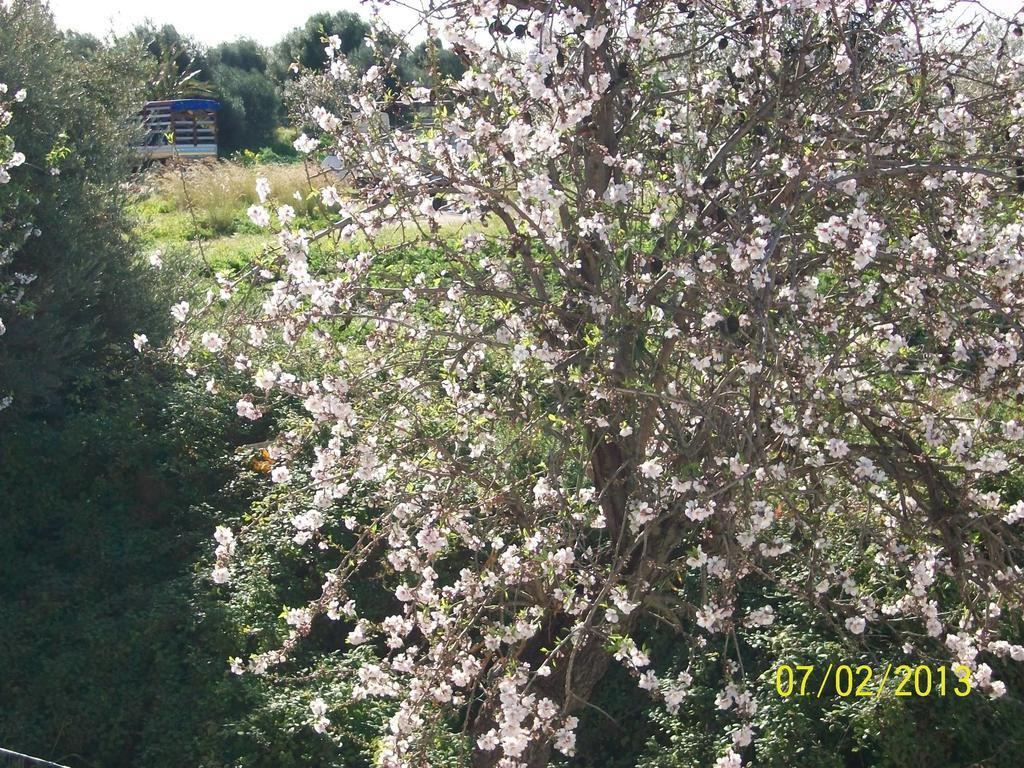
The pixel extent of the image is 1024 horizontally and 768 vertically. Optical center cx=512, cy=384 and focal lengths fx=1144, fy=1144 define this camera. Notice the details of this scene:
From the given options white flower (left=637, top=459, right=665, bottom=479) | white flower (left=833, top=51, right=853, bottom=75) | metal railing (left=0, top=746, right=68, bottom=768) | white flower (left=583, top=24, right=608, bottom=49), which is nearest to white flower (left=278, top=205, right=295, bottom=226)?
white flower (left=583, top=24, right=608, bottom=49)

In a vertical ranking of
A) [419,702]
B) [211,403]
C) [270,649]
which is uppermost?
[211,403]

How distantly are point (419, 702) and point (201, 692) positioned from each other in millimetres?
1936

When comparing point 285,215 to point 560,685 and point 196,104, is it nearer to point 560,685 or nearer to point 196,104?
point 560,685

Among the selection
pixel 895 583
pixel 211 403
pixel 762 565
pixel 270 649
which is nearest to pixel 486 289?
pixel 762 565

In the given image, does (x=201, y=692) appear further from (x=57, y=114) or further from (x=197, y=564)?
(x=57, y=114)

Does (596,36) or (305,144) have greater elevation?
(596,36)

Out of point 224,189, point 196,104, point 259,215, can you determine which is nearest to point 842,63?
point 259,215

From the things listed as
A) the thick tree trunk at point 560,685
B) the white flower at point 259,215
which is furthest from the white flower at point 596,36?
the thick tree trunk at point 560,685

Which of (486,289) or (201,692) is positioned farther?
(201,692)

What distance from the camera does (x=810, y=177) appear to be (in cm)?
315

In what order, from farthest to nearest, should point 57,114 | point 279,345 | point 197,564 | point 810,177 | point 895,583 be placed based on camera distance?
point 57,114, point 279,345, point 197,564, point 895,583, point 810,177
